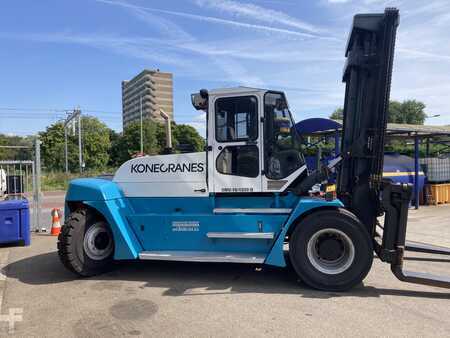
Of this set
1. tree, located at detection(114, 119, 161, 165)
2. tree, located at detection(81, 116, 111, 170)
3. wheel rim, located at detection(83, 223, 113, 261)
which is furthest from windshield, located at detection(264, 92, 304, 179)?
tree, located at detection(114, 119, 161, 165)

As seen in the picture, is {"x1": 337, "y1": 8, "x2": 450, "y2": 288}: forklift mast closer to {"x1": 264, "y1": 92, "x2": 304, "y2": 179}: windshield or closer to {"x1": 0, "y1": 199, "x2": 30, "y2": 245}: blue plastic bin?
{"x1": 264, "y1": 92, "x2": 304, "y2": 179}: windshield

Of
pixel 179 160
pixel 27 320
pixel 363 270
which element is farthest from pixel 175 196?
pixel 363 270

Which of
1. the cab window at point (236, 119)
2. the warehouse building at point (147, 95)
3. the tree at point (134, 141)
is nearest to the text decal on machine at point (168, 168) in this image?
the cab window at point (236, 119)

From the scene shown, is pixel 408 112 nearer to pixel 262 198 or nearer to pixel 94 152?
pixel 94 152

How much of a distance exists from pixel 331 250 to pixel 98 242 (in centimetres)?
361

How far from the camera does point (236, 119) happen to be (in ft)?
18.6

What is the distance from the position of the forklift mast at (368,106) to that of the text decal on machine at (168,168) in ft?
7.58

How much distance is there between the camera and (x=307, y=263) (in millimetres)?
5273

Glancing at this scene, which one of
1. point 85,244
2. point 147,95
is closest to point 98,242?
point 85,244

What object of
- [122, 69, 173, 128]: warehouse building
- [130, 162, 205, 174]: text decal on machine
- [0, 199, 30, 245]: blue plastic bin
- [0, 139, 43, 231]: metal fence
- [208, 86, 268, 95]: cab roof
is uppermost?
[122, 69, 173, 128]: warehouse building

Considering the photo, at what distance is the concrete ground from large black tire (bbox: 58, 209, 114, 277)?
194 millimetres

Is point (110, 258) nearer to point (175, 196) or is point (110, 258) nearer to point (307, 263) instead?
point (175, 196)

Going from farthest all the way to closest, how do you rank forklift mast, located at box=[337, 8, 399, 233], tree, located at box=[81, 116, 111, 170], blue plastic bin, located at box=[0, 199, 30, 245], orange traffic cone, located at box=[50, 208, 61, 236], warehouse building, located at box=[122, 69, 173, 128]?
warehouse building, located at box=[122, 69, 173, 128]
tree, located at box=[81, 116, 111, 170]
orange traffic cone, located at box=[50, 208, 61, 236]
blue plastic bin, located at box=[0, 199, 30, 245]
forklift mast, located at box=[337, 8, 399, 233]

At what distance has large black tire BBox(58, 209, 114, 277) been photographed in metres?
5.77
